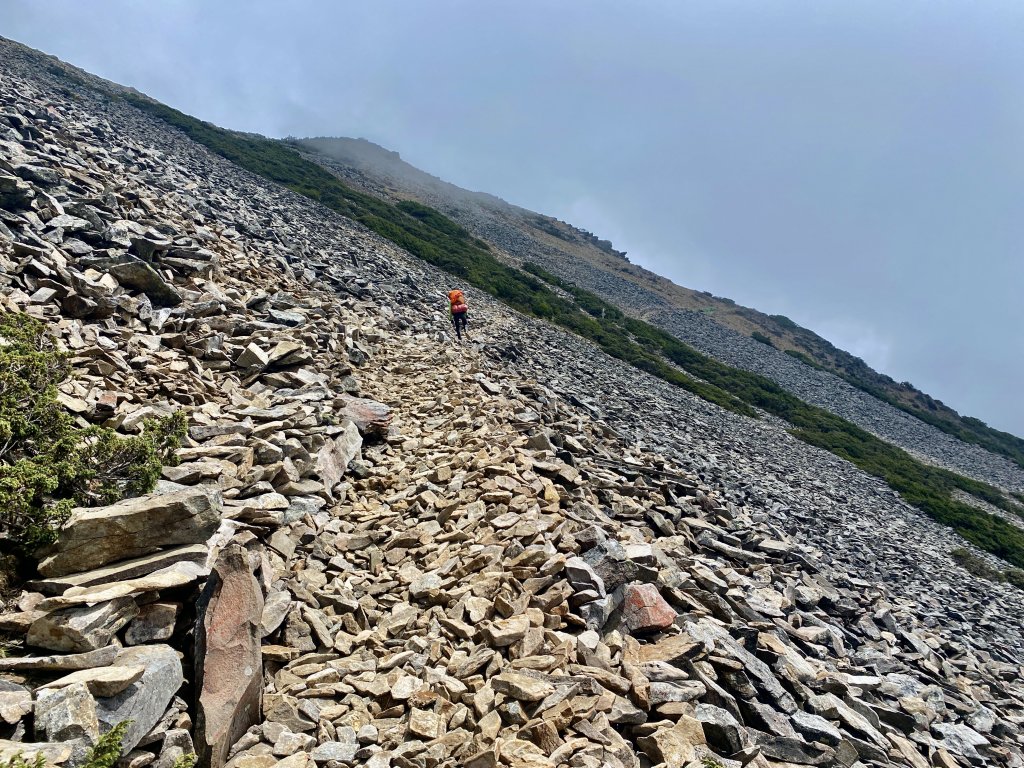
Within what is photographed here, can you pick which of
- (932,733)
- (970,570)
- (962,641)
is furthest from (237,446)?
(970,570)

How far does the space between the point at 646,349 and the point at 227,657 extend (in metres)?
39.2

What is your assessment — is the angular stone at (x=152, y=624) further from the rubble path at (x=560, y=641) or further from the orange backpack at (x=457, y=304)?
A: the orange backpack at (x=457, y=304)

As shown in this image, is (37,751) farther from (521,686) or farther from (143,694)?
(521,686)

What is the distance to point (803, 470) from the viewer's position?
77.9ft

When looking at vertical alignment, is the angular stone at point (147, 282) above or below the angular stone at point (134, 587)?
above

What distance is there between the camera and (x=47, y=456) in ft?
16.9

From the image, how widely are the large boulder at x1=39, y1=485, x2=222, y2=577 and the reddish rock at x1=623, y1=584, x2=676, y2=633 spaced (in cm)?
467

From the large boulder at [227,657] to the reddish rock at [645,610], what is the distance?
390 centimetres

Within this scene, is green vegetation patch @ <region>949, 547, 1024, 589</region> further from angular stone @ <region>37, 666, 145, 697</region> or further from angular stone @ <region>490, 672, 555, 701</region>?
angular stone @ <region>37, 666, 145, 697</region>

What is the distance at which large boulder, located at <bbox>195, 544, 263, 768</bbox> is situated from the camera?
13.3 feet

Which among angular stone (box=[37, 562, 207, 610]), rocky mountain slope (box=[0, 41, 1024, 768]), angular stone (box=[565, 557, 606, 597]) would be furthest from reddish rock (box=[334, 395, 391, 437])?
angular stone (box=[565, 557, 606, 597])

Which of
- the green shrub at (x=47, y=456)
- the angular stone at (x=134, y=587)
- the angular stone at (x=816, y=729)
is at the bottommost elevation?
the angular stone at (x=134, y=587)

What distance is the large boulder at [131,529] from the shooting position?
457 cm

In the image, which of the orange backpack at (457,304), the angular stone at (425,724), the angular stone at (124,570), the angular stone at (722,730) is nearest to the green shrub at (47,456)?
the angular stone at (124,570)
